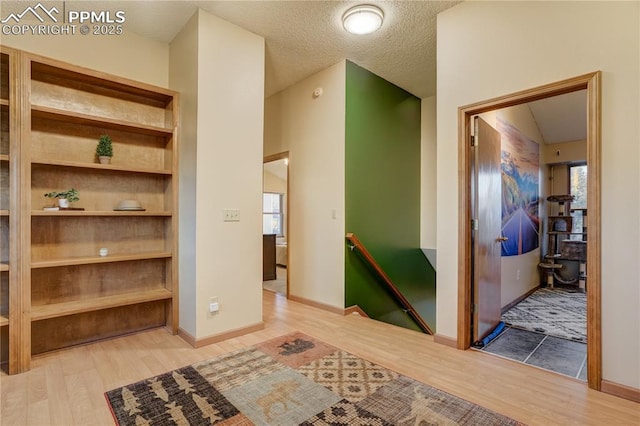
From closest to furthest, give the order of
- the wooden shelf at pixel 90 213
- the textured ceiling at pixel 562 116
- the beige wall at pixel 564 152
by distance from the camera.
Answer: the wooden shelf at pixel 90 213 < the textured ceiling at pixel 562 116 < the beige wall at pixel 564 152

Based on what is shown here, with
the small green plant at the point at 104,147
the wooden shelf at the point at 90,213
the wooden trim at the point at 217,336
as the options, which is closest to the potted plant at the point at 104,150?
the small green plant at the point at 104,147

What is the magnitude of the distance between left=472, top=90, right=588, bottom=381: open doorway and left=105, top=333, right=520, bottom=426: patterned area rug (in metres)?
1.08

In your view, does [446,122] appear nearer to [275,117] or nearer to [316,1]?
[316,1]

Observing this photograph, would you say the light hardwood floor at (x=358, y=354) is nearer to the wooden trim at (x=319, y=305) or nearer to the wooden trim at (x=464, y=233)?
the wooden trim at (x=464, y=233)

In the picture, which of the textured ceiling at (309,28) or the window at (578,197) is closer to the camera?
the textured ceiling at (309,28)

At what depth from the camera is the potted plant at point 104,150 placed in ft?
8.96

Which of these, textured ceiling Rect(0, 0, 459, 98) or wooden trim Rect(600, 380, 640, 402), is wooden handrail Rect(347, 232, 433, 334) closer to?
textured ceiling Rect(0, 0, 459, 98)

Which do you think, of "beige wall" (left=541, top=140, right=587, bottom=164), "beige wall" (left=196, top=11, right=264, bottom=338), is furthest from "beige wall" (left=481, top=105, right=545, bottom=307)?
"beige wall" (left=196, top=11, right=264, bottom=338)

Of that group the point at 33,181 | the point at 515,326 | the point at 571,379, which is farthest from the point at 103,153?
the point at 515,326

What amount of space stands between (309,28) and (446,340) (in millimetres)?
3145

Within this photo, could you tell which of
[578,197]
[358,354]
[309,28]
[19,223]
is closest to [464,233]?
[358,354]

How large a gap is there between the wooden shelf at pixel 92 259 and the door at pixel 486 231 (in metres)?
2.85

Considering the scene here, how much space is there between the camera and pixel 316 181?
4027 millimetres

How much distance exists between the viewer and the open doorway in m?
2.85
